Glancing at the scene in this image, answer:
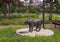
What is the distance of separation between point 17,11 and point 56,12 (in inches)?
209

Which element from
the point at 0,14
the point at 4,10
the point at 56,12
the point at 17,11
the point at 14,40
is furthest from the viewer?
the point at 56,12

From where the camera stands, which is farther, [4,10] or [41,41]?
[4,10]

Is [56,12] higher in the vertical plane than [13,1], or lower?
lower

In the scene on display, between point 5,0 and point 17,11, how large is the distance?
735 centimetres

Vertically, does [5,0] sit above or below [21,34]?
above

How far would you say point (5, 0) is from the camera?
58.6 feet

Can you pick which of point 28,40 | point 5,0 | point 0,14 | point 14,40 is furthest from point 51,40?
point 0,14

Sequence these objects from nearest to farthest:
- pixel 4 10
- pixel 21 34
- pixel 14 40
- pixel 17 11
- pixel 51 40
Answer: pixel 14 40
pixel 51 40
pixel 21 34
pixel 4 10
pixel 17 11

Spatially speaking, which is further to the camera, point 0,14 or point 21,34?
point 0,14

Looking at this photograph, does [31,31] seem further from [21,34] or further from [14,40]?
[14,40]

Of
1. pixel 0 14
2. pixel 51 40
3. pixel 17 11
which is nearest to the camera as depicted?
pixel 51 40

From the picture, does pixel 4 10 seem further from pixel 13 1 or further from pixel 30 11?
pixel 30 11

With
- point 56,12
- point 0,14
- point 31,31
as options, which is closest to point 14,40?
point 31,31

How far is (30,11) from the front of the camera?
1029 inches
